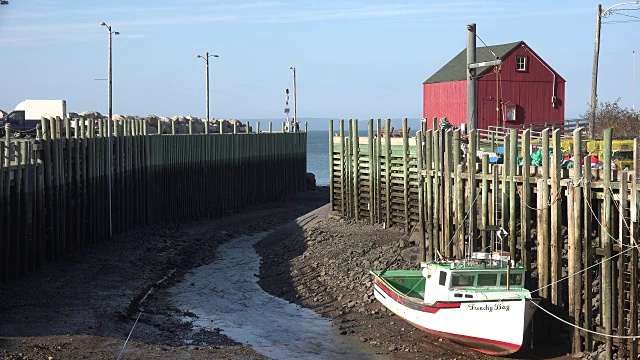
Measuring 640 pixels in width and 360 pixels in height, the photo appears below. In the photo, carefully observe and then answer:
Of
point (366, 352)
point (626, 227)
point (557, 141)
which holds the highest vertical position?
point (557, 141)

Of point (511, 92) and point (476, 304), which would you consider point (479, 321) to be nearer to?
point (476, 304)

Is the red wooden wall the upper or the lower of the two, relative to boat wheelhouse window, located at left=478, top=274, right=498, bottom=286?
upper

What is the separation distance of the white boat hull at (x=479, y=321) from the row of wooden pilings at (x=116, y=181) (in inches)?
469

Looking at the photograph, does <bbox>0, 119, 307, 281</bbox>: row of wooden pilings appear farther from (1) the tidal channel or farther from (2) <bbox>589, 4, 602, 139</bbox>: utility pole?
(2) <bbox>589, 4, 602, 139</bbox>: utility pole

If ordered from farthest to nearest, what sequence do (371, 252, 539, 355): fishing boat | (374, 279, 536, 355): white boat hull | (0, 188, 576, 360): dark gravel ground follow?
(0, 188, 576, 360): dark gravel ground < (371, 252, 539, 355): fishing boat < (374, 279, 536, 355): white boat hull

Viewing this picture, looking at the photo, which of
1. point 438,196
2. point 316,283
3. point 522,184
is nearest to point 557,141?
point 522,184

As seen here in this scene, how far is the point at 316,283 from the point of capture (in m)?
29.0

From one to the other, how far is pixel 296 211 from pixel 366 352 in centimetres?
2826

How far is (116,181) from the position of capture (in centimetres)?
3697

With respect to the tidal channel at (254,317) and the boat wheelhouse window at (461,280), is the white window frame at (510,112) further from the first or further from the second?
the boat wheelhouse window at (461,280)

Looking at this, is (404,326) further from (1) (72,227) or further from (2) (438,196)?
(1) (72,227)

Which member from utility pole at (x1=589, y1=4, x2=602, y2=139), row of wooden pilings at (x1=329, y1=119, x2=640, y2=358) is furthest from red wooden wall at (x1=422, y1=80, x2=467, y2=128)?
row of wooden pilings at (x1=329, y1=119, x2=640, y2=358)

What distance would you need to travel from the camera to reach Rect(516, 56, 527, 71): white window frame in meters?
54.1

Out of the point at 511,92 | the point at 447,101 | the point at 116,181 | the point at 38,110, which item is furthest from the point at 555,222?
the point at 38,110
